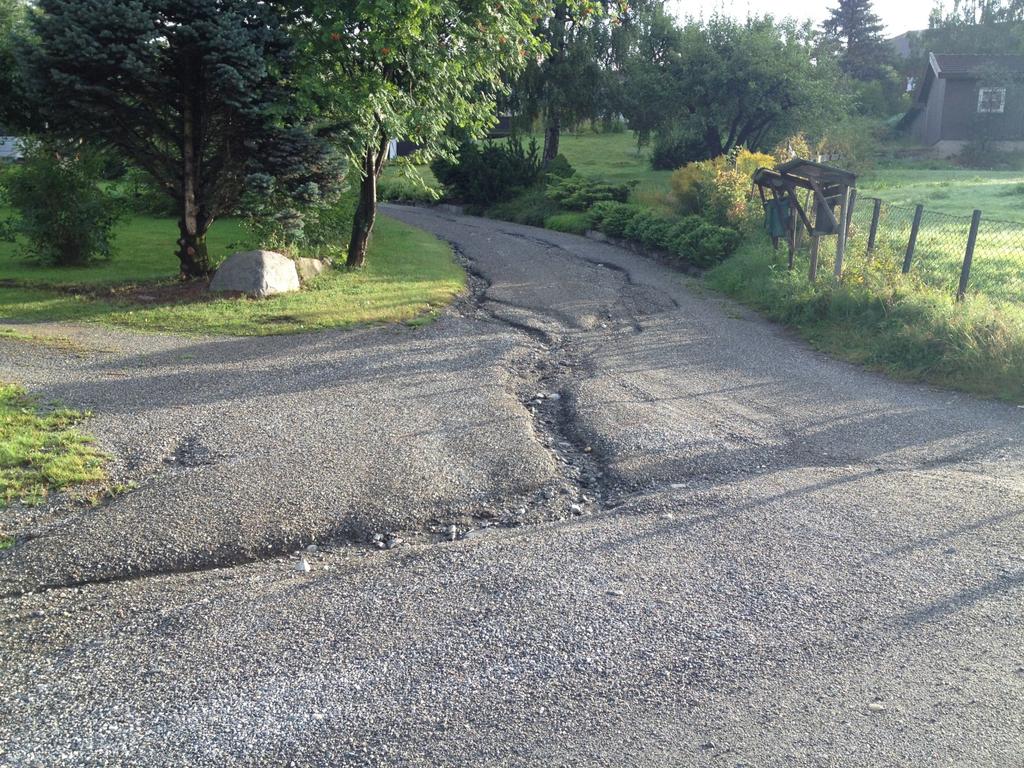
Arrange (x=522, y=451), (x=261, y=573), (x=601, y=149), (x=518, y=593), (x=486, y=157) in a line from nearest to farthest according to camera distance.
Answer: (x=518, y=593)
(x=261, y=573)
(x=522, y=451)
(x=486, y=157)
(x=601, y=149)

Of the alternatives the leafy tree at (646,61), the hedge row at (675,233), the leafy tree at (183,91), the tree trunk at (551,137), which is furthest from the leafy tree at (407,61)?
the tree trunk at (551,137)

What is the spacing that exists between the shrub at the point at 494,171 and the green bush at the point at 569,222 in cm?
465

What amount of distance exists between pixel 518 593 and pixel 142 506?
256 cm

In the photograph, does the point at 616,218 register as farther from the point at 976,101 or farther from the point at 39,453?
the point at 976,101

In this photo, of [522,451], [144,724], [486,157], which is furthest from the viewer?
[486,157]

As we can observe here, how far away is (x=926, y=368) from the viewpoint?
9719mm

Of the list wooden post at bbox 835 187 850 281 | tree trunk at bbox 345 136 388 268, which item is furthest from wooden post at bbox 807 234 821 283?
tree trunk at bbox 345 136 388 268

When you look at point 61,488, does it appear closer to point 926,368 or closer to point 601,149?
point 926,368

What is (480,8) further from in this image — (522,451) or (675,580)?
(675,580)

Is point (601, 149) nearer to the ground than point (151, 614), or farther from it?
farther from it

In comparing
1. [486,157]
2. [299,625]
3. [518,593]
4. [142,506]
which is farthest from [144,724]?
[486,157]

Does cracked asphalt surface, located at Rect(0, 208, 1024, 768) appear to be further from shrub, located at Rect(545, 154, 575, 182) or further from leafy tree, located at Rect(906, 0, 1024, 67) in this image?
leafy tree, located at Rect(906, 0, 1024, 67)

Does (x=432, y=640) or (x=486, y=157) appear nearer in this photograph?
(x=432, y=640)

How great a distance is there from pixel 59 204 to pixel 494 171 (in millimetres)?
18707
